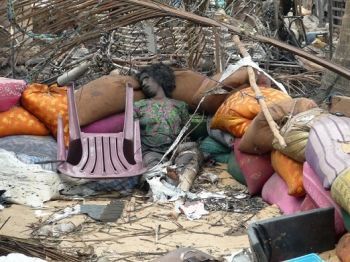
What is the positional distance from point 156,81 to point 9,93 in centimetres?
126

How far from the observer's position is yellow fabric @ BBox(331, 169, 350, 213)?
10.7ft

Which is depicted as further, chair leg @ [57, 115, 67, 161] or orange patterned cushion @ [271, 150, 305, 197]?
chair leg @ [57, 115, 67, 161]

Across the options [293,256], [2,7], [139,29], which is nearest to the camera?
[293,256]

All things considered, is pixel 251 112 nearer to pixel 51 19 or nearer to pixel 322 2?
pixel 51 19

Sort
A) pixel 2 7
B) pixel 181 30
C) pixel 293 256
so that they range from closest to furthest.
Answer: pixel 293 256 → pixel 2 7 → pixel 181 30

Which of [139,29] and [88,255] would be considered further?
[139,29]

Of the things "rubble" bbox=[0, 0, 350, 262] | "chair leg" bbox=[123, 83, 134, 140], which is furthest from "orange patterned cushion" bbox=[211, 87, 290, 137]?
"chair leg" bbox=[123, 83, 134, 140]

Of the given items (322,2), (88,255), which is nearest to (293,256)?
(88,255)

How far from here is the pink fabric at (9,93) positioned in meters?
5.62

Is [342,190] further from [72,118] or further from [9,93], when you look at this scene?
[9,93]

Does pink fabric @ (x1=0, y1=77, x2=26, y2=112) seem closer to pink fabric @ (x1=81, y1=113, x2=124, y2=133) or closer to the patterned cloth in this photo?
pink fabric @ (x1=81, y1=113, x2=124, y2=133)

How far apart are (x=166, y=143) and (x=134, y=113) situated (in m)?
0.38

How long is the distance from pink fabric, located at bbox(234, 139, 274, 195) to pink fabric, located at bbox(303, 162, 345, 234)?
0.86m

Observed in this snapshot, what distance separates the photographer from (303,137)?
425 centimetres
